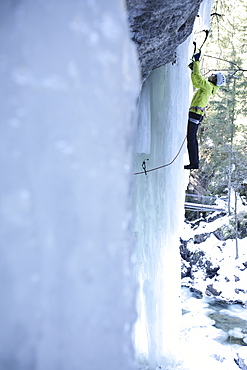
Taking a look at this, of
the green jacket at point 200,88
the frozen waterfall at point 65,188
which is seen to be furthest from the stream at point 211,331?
the frozen waterfall at point 65,188

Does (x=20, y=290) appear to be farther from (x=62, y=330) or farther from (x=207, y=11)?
(x=207, y=11)

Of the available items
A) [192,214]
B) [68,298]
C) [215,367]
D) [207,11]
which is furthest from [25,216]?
[192,214]

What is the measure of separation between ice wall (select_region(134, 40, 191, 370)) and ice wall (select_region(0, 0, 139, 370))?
3842mm

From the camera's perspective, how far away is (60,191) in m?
0.66

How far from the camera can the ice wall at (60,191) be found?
25.0 inches

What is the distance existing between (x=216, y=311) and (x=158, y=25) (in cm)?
697

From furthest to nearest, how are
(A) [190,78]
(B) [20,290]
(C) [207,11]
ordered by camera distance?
1. (A) [190,78]
2. (C) [207,11]
3. (B) [20,290]

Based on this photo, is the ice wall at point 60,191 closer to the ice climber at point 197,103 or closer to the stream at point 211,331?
the ice climber at point 197,103

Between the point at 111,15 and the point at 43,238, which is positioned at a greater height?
the point at 111,15

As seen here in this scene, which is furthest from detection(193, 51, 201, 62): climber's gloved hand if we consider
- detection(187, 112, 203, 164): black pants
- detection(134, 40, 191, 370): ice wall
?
detection(187, 112, 203, 164): black pants

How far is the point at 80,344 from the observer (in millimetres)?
661

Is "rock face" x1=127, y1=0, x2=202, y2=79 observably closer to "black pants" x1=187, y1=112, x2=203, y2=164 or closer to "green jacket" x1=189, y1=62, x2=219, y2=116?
"green jacket" x1=189, y1=62, x2=219, y2=116

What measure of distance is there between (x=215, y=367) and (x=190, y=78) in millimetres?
3599

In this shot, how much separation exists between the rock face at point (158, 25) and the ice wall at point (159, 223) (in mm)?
876
